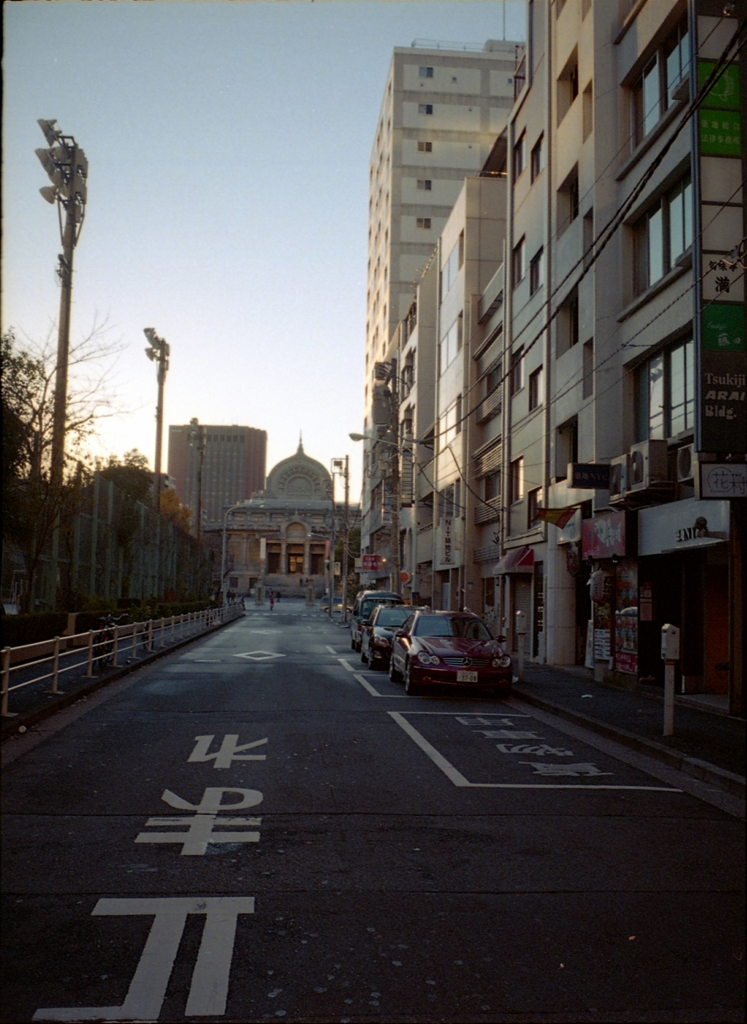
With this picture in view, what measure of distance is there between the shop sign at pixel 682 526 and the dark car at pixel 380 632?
6641 mm

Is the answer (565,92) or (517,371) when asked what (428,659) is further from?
(565,92)

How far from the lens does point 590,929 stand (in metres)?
4.98

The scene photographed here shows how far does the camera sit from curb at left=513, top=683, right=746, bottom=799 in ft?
29.5

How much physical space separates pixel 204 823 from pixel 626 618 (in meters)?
13.5

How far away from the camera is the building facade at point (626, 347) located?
13.7 m

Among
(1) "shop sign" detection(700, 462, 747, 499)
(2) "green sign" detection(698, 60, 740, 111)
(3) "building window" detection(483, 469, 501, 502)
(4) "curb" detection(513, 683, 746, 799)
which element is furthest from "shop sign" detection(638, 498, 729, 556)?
(3) "building window" detection(483, 469, 501, 502)

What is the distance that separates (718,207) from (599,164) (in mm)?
7704

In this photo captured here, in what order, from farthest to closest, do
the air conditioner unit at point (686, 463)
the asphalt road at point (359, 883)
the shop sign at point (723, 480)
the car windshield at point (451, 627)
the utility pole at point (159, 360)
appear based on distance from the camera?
the utility pole at point (159, 360)
the car windshield at point (451, 627)
the air conditioner unit at point (686, 463)
the shop sign at point (723, 480)
the asphalt road at point (359, 883)

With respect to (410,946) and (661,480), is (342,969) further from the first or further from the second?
(661,480)

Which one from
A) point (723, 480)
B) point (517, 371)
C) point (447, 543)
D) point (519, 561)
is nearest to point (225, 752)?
point (723, 480)

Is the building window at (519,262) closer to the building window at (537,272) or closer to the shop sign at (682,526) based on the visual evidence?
the building window at (537,272)

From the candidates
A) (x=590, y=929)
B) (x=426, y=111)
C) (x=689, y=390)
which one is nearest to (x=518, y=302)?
(x=689, y=390)

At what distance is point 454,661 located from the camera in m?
17.1

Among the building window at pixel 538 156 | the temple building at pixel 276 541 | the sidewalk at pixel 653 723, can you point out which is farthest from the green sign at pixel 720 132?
the temple building at pixel 276 541
